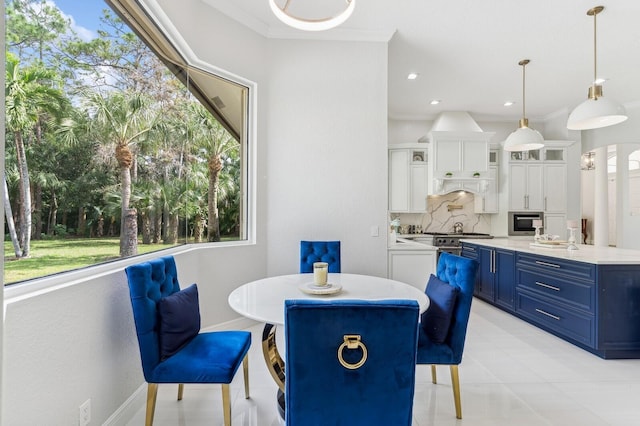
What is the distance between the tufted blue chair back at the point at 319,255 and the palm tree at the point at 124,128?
135cm

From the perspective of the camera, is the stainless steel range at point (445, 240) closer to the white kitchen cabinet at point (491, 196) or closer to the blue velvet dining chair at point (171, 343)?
the white kitchen cabinet at point (491, 196)

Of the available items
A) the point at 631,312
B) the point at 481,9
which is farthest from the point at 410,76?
the point at 631,312

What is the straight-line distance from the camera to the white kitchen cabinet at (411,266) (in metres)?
3.59

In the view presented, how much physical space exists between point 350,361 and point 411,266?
272cm

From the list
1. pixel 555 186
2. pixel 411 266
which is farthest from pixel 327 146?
pixel 555 186

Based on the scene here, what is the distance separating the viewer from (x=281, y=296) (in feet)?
5.75

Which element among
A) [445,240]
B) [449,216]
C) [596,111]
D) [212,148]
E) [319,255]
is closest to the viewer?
[596,111]

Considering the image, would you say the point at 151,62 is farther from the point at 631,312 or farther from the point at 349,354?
the point at 631,312

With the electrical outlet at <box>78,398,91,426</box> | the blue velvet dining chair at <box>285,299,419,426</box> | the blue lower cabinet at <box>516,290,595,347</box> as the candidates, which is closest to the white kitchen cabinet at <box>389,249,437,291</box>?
the blue lower cabinet at <box>516,290,595,347</box>

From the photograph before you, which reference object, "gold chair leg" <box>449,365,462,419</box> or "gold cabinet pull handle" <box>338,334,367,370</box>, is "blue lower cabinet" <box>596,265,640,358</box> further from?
"gold cabinet pull handle" <box>338,334,367,370</box>

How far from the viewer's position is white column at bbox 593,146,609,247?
6.86 metres

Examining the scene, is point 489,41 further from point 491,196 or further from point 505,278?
point 491,196

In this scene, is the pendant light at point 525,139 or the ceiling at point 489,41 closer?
the ceiling at point 489,41

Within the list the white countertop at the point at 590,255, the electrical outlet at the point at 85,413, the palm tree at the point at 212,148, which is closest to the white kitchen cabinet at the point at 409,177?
the white countertop at the point at 590,255
